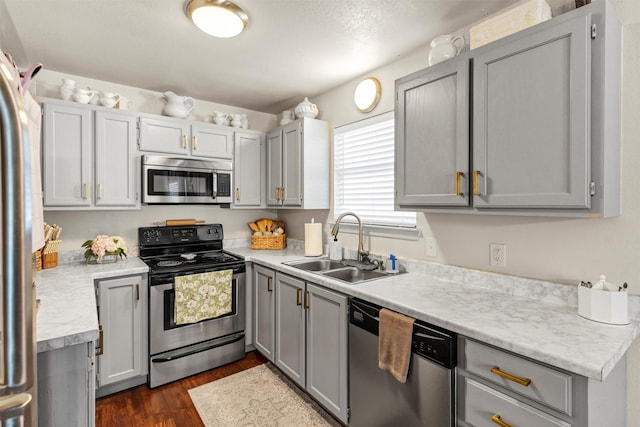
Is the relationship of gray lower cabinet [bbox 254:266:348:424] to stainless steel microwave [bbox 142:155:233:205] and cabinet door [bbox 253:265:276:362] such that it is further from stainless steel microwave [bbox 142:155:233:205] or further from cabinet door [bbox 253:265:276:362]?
stainless steel microwave [bbox 142:155:233:205]

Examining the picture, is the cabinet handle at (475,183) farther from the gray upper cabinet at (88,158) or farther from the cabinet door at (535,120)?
the gray upper cabinet at (88,158)

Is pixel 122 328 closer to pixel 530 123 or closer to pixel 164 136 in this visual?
pixel 164 136

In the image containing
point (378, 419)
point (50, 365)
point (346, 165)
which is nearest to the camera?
point (50, 365)

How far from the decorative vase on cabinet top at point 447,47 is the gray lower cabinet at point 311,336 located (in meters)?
1.47

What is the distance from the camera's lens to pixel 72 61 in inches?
99.3

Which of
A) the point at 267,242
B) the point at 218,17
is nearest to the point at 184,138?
the point at 267,242

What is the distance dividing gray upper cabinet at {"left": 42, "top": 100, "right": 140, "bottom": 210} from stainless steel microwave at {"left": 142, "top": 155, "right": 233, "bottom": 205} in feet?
0.38

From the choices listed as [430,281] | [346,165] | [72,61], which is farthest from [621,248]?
[72,61]

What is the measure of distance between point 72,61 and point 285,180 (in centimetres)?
188

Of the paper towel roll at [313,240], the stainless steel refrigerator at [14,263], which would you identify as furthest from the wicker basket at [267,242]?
the stainless steel refrigerator at [14,263]

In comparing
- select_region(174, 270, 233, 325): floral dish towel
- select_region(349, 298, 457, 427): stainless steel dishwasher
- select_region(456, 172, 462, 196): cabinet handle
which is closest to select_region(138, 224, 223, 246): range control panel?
select_region(174, 270, 233, 325): floral dish towel

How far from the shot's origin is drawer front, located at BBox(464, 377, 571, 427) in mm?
1159

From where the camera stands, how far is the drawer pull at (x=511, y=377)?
118 cm

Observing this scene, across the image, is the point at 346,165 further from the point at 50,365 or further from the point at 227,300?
the point at 50,365
